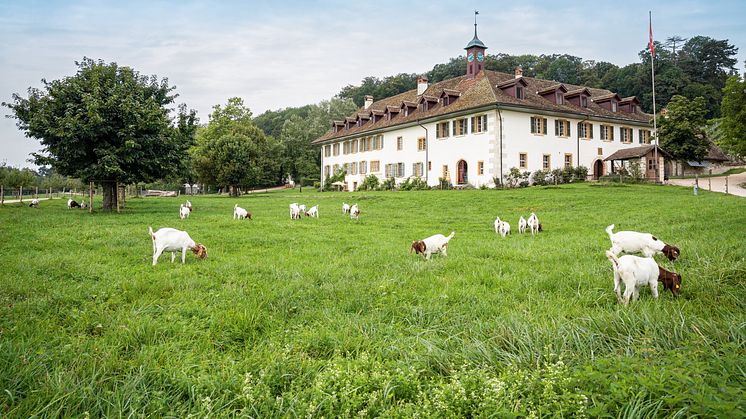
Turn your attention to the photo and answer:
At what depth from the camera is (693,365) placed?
129 inches

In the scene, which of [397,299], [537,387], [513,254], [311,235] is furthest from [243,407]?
[311,235]

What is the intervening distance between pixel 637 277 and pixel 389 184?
40.3 metres

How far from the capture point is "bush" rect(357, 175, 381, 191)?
4775cm

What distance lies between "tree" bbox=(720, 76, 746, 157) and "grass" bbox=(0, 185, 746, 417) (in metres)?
34.6

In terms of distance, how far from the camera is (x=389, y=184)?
4575cm

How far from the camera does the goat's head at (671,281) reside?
583 cm

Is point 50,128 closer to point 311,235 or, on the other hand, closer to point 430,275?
point 311,235

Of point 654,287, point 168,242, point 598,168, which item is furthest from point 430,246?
point 598,168

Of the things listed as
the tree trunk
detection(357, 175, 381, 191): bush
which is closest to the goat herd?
the tree trunk

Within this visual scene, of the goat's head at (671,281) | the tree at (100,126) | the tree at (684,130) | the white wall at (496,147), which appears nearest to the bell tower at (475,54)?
the white wall at (496,147)

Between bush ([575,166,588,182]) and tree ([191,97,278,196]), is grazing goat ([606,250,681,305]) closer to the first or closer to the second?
bush ([575,166,588,182])

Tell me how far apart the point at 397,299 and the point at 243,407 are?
315cm

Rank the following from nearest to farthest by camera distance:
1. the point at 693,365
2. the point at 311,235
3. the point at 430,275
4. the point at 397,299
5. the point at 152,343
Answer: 1. the point at 693,365
2. the point at 152,343
3. the point at 397,299
4. the point at 430,275
5. the point at 311,235

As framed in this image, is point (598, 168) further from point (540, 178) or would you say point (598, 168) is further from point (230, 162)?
point (230, 162)
